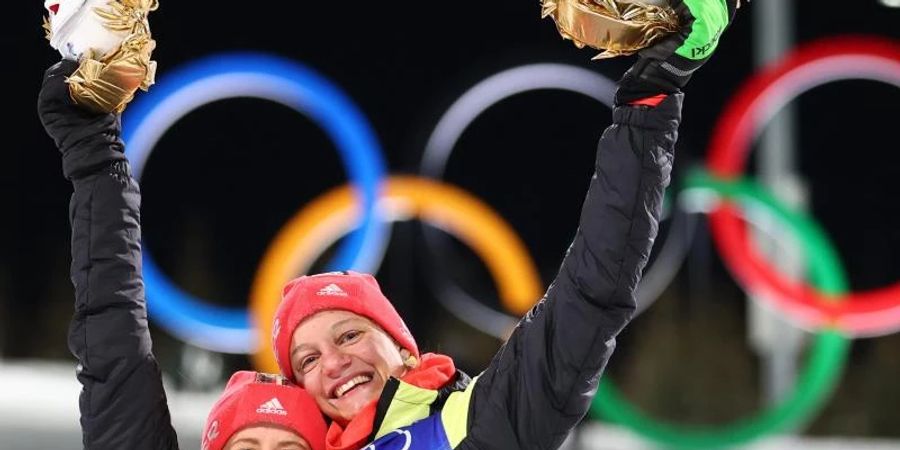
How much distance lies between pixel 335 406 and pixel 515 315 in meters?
5.61

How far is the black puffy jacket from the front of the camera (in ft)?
11.6

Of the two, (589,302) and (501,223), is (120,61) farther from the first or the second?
(501,223)

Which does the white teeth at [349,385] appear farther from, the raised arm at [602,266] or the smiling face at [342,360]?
the raised arm at [602,266]

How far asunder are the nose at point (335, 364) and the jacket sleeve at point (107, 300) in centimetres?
42

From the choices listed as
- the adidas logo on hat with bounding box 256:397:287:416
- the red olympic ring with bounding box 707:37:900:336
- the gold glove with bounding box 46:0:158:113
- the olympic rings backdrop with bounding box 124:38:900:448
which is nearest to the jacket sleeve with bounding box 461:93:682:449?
the adidas logo on hat with bounding box 256:397:287:416

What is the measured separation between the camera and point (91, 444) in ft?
13.1

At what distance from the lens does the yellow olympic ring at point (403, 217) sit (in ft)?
30.2

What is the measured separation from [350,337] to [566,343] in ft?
2.46

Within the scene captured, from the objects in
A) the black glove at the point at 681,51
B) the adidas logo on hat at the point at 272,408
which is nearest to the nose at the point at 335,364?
the adidas logo on hat at the point at 272,408

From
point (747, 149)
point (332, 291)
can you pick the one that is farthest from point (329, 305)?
point (747, 149)

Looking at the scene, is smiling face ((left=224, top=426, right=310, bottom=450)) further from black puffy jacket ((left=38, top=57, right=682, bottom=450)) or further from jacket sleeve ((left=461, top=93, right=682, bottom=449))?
jacket sleeve ((left=461, top=93, right=682, bottom=449))

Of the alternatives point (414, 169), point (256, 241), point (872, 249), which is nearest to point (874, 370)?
point (872, 249)

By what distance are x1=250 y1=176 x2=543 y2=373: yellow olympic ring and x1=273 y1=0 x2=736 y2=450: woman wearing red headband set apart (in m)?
4.84

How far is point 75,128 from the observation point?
3.93 metres
